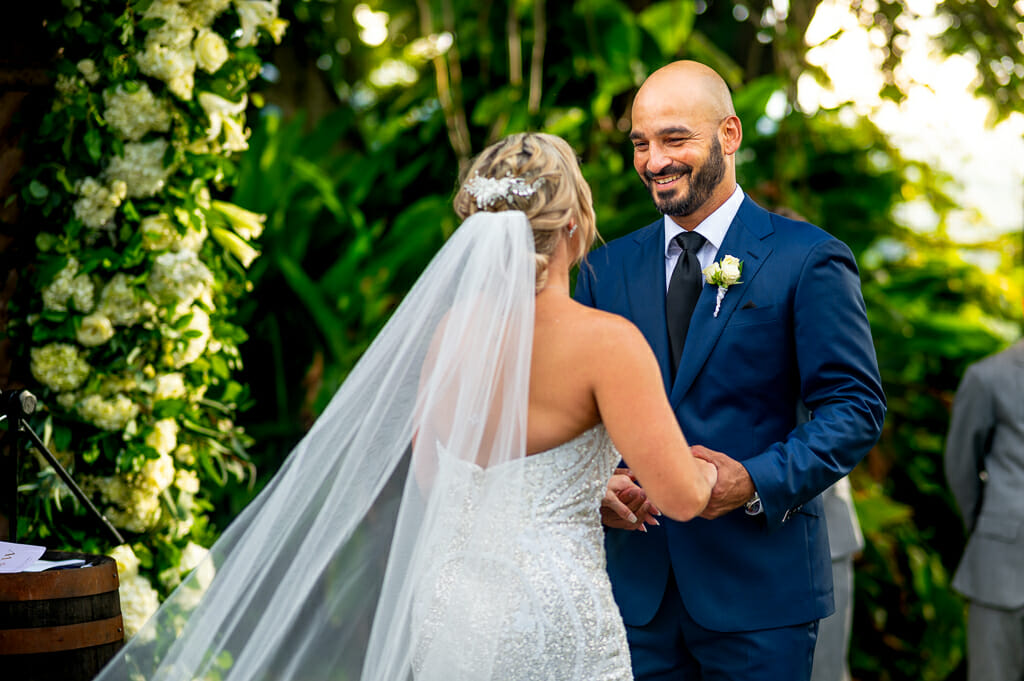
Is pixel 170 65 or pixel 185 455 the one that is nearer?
pixel 170 65

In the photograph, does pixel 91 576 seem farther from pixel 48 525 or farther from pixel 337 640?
pixel 48 525

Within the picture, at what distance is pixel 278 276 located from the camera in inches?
180

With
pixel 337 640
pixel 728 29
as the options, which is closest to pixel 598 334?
pixel 337 640

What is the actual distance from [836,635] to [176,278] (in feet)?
8.78

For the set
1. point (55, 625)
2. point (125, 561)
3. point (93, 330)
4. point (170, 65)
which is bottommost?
point (125, 561)

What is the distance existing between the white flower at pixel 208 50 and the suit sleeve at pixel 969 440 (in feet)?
9.92

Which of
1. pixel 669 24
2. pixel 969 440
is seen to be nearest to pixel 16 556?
pixel 969 440

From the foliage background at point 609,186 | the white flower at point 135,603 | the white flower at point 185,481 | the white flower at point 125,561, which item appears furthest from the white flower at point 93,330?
the foliage background at point 609,186

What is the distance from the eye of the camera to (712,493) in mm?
2105

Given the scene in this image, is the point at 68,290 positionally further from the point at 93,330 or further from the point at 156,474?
the point at 156,474

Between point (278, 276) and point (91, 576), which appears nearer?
point (91, 576)

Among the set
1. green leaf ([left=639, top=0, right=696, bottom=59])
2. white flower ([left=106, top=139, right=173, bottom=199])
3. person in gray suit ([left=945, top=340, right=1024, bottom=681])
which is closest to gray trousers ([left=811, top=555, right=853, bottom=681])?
person in gray suit ([left=945, top=340, right=1024, bottom=681])

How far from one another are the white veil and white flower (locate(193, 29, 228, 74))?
4.50 feet

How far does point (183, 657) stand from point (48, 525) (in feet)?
3.83
